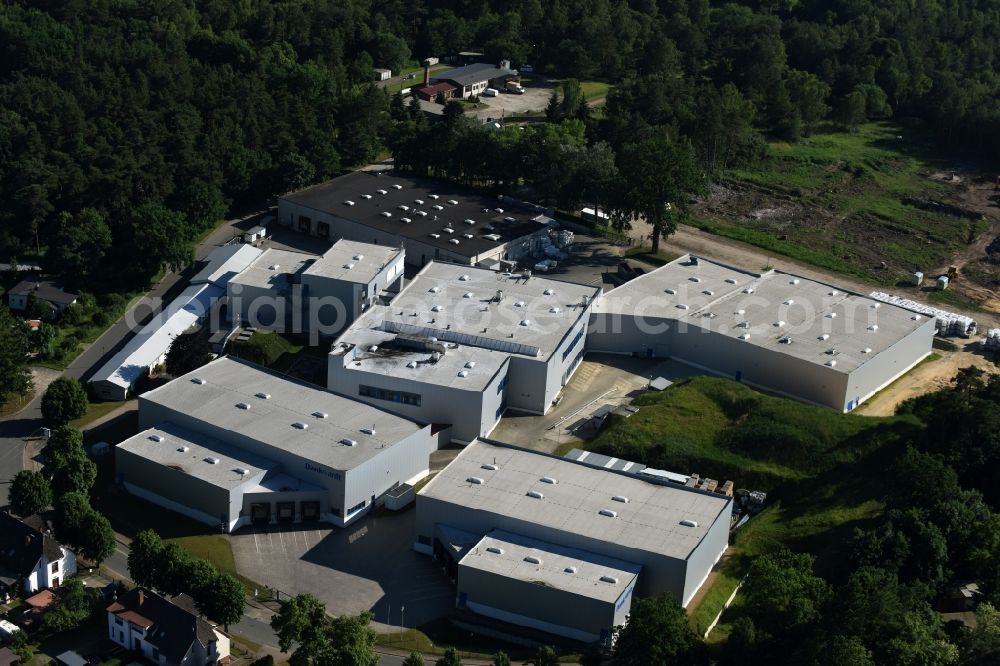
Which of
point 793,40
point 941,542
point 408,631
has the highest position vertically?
point 793,40

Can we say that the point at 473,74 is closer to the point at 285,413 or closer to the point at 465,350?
the point at 465,350

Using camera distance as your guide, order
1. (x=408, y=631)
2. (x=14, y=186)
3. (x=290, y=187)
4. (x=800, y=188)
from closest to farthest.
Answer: (x=408, y=631)
(x=14, y=186)
(x=290, y=187)
(x=800, y=188)

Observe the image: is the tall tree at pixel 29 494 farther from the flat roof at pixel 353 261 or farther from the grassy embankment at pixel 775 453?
the grassy embankment at pixel 775 453

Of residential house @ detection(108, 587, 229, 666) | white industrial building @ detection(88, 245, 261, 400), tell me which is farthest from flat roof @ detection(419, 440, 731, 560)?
white industrial building @ detection(88, 245, 261, 400)

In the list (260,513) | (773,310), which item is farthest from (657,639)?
(773,310)

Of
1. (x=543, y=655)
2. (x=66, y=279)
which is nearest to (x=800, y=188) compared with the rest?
(x=66, y=279)

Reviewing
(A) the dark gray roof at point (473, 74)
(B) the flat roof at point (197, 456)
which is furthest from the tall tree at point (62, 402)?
(A) the dark gray roof at point (473, 74)

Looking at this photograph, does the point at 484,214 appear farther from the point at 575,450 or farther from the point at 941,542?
the point at 941,542
